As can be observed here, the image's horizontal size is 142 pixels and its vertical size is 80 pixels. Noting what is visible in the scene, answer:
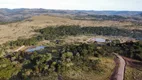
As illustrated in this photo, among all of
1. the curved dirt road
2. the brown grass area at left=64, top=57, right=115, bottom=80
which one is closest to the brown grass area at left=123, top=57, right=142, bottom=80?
the curved dirt road

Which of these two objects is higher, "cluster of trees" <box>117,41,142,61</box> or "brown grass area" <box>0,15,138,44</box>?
"cluster of trees" <box>117,41,142,61</box>

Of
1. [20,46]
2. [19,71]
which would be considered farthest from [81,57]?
[20,46]

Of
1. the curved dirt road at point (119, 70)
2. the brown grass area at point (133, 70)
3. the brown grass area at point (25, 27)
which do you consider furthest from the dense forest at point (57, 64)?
the brown grass area at point (25, 27)

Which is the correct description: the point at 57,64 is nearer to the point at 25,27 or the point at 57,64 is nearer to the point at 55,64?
the point at 55,64

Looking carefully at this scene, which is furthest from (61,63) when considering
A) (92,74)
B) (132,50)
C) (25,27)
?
(25,27)

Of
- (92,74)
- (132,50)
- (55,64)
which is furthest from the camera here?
(132,50)

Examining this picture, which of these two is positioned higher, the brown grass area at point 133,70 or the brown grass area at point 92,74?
the brown grass area at point 133,70

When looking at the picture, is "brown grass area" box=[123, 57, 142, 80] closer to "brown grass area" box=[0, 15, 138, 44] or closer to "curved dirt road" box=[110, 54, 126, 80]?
"curved dirt road" box=[110, 54, 126, 80]

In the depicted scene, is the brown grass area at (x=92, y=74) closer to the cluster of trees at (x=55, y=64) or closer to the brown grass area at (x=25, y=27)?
the cluster of trees at (x=55, y=64)
